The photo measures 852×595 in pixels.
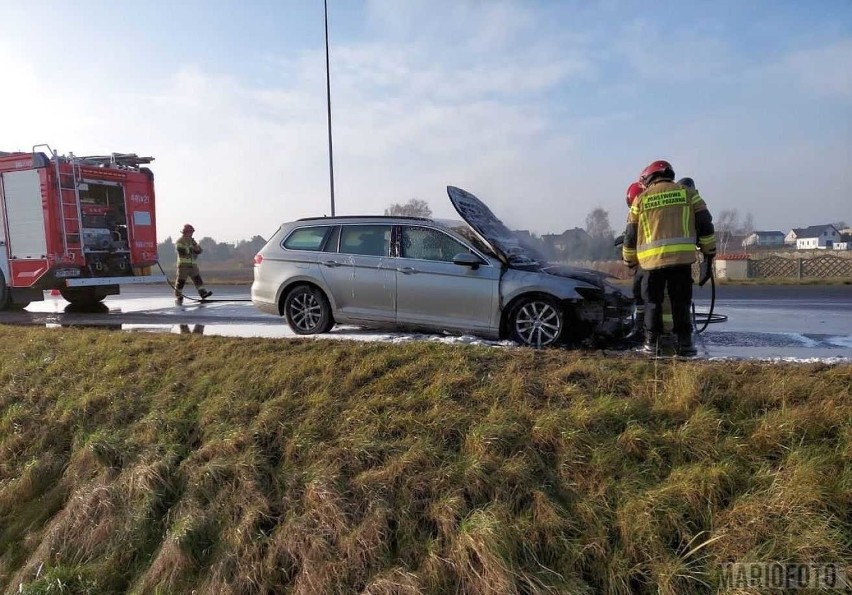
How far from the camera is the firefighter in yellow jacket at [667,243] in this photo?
4.87m

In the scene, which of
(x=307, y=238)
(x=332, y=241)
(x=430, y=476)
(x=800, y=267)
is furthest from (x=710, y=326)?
(x=800, y=267)

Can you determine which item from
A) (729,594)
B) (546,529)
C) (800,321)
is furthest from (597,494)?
(800,321)

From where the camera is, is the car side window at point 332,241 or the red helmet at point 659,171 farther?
the car side window at point 332,241

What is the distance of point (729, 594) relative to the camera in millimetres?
2422

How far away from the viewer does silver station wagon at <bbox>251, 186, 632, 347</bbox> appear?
18.5ft

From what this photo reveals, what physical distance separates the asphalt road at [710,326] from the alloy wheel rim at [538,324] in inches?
18.3

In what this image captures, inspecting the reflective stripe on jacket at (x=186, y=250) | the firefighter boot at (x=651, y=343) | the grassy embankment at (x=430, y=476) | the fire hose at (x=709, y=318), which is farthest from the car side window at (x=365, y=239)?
the reflective stripe on jacket at (x=186, y=250)

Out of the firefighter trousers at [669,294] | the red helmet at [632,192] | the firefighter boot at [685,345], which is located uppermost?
the red helmet at [632,192]

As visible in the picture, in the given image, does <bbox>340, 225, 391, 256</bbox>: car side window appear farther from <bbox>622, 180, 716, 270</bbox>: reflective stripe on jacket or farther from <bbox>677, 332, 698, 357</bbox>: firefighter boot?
<bbox>677, 332, 698, 357</bbox>: firefighter boot

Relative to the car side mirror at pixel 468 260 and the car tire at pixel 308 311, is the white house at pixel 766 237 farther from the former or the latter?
the car tire at pixel 308 311

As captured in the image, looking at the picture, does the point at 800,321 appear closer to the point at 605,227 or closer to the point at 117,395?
the point at 605,227

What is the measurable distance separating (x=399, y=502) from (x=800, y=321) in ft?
25.3

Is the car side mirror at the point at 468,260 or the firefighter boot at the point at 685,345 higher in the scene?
the car side mirror at the point at 468,260

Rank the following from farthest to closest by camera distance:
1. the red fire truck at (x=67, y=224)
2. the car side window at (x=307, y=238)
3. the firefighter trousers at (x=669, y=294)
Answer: the red fire truck at (x=67, y=224), the car side window at (x=307, y=238), the firefighter trousers at (x=669, y=294)
